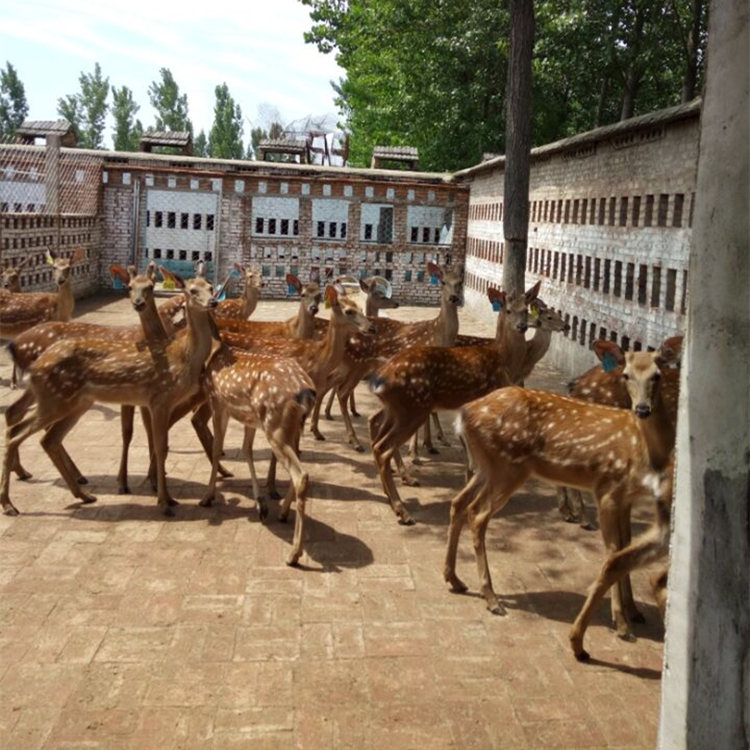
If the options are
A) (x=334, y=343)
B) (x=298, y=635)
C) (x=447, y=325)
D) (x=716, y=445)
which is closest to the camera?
(x=716, y=445)

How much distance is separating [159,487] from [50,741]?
3157 millimetres

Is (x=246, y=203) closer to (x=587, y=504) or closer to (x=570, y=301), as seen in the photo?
(x=570, y=301)

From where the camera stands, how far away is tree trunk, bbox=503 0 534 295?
1126 cm

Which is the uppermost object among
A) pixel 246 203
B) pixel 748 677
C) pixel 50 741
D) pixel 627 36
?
pixel 627 36

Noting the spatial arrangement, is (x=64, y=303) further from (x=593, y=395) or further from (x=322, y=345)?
(x=593, y=395)

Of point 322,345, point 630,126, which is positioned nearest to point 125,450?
point 322,345

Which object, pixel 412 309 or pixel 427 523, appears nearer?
pixel 427 523

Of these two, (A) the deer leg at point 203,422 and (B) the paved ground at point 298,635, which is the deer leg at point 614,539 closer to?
(B) the paved ground at point 298,635

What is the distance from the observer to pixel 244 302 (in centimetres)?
1323

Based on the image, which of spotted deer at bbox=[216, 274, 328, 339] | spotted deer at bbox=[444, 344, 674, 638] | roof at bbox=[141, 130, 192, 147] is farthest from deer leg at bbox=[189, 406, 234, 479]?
roof at bbox=[141, 130, 192, 147]

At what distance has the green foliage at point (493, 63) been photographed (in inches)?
997

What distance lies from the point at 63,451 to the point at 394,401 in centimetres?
281

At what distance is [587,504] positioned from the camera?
8070 millimetres

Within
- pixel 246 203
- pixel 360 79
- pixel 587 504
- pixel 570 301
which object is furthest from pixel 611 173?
pixel 360 79
